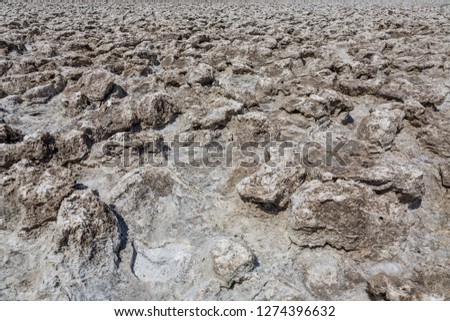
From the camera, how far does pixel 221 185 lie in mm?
2248

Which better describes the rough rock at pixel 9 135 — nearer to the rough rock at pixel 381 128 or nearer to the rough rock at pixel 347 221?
the rough rock at pixel 347 221

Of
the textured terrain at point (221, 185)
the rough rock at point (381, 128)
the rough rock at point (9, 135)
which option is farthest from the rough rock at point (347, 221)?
the rough rock at point (9, 135)

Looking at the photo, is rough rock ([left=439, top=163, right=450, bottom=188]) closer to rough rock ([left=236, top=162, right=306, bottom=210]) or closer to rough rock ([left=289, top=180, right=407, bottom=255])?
rough rock ([left=289, top=180, right=407, bottom=255])

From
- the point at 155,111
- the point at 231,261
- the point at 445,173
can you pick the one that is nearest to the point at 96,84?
the point at 155,111

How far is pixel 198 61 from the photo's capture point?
14.2 ft

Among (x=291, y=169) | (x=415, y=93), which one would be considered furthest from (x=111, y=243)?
(x=415, y=93)

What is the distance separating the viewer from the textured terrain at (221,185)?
168 centimetres

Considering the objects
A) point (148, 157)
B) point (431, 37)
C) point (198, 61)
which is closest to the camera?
point (148, 157)

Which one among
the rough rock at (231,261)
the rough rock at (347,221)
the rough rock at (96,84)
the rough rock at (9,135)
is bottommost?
the rough rock at (231,261)

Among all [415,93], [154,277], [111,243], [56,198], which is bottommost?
[154,277]
